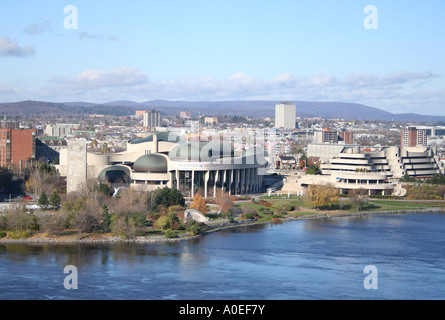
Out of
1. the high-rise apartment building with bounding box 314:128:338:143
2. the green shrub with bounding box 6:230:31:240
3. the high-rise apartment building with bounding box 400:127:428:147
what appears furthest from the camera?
the high-rise apartment building with bounding box 400:127:428:147

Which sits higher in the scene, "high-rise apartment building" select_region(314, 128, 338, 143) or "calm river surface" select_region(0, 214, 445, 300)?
"high-rise apartment building" select_region(314, 128, 338, 143)

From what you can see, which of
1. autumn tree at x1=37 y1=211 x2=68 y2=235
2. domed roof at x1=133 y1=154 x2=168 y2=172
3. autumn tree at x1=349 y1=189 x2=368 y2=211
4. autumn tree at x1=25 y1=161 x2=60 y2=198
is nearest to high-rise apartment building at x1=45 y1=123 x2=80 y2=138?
autumn tree at x1=25 y1=161 x2=60 y2=198

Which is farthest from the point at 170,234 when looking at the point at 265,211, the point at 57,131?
the point at 57,131

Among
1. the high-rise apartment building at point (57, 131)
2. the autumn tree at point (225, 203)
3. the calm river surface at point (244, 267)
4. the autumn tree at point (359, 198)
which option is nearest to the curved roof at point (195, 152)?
the autumn tree at point (225, 203)

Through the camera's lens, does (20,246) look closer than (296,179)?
Yes

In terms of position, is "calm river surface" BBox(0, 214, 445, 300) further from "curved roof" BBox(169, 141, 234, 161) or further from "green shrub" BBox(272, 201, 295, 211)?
"curved roof" BBox(169, 141, 234, 161)

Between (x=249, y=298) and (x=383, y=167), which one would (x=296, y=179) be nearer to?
(x=383, y=167)
